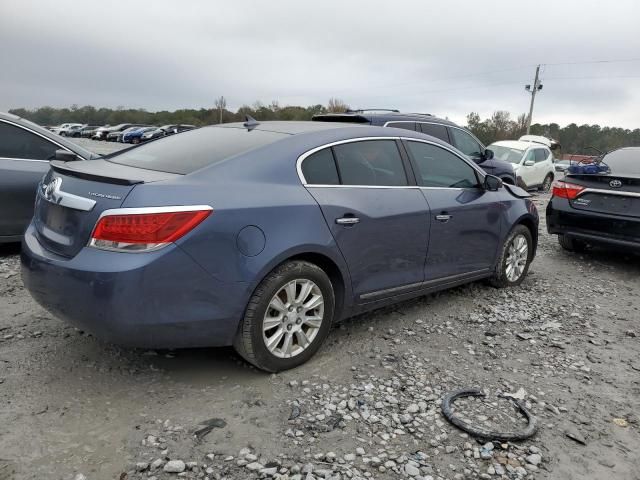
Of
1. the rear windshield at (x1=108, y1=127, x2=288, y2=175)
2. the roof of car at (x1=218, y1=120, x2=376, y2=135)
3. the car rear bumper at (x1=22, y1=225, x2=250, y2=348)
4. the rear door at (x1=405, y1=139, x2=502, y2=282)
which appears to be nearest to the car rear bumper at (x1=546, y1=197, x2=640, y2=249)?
the rear door at (x1=405, y1=139, x2=502, y2=282)

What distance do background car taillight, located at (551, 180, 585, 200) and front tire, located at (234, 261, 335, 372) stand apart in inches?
179

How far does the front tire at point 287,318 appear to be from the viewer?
3.16 meters

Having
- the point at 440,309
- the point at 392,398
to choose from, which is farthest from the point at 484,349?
the point at 392,398

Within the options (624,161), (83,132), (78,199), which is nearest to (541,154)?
(624,161)

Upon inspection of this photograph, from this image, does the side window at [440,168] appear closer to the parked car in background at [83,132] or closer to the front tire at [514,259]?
the front tire at [514,259]

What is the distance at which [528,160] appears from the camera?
52.0 feet

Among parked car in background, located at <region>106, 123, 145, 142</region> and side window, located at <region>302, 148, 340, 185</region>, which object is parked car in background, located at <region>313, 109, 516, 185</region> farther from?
parked car in background, located at <region>106, 123, 145, 142</region>

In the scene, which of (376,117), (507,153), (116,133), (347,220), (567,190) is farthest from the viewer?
(116,133)

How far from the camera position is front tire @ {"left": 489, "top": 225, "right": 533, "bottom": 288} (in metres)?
5.35

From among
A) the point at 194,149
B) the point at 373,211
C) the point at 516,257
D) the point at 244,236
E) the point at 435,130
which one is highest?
the point at 435,130

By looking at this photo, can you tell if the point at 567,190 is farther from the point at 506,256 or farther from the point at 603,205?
the point at 506,256

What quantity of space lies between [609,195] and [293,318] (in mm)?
4766

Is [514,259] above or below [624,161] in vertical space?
below

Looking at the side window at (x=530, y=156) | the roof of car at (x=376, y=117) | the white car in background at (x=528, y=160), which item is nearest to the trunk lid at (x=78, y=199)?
the roof of car at (x=376, y=117)
